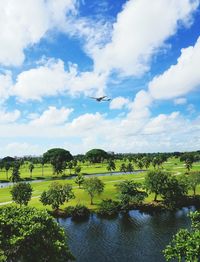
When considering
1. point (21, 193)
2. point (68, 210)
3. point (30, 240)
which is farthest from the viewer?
point (68, 210)

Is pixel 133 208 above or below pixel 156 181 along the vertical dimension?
below

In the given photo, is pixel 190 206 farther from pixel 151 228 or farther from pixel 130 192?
pixel 151 228

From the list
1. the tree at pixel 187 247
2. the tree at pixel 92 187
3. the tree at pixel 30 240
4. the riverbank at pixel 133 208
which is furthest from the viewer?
the tree at pixel 92 187

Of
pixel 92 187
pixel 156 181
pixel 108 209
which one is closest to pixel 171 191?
pixel 156 181

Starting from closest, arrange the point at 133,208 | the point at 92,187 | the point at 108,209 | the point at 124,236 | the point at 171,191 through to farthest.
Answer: the point at 124,236
the point at 108,209
the point at 133,208
the point at 171,191
the point at 92,187

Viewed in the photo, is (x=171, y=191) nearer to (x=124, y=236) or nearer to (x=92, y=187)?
(x=92, y=187)

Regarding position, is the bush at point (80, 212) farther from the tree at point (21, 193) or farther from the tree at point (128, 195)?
the tree at point (21, 193)

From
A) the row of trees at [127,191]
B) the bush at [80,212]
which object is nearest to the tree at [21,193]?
the row of trees at [127,191]

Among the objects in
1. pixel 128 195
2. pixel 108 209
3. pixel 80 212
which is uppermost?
pixel 128 195
